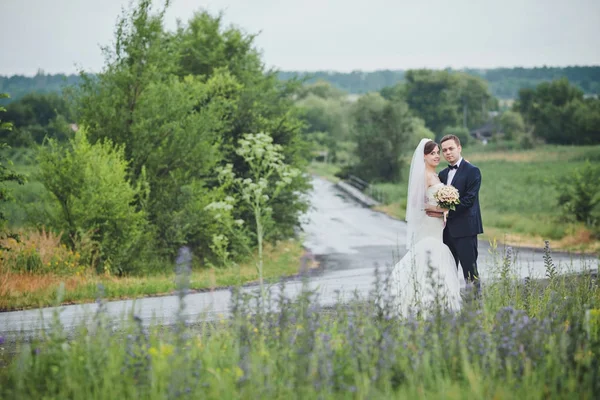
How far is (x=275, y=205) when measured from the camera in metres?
22.9

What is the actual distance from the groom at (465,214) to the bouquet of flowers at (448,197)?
7.3 inches

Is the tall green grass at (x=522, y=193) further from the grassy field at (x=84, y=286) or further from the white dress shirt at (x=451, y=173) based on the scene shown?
the white dress shirt at (x=451, y=173)

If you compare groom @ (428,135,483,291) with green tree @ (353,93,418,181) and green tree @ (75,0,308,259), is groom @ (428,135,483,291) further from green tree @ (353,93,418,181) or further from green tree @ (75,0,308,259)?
green tree @ (353,93,418,181)

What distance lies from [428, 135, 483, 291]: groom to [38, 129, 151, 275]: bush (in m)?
9.53

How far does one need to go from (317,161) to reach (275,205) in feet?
240

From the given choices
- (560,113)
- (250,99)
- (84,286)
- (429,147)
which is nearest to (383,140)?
(250,99)

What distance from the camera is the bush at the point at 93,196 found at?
15.8 metres

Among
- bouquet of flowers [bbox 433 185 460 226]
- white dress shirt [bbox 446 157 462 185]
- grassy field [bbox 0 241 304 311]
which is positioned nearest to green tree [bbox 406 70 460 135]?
grassy field [bbox 0 241 304 311]

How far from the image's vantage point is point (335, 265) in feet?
65.7

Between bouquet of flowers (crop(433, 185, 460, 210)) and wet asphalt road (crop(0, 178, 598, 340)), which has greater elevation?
bouquet of flowers (crop(433, 185, 460, 210))

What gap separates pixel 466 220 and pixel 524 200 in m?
29.8

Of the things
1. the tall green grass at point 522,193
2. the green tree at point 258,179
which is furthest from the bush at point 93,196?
the tall green grass at point 522,193

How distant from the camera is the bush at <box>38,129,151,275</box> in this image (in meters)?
15.8

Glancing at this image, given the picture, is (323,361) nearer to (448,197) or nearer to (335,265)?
(448,197)
